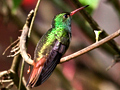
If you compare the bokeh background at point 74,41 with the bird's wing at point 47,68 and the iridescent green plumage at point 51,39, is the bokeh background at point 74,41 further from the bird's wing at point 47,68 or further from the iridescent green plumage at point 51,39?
the bird's wing at point 47,68

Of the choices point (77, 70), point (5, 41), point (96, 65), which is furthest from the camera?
point (5, 41)

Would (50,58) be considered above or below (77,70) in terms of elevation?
above

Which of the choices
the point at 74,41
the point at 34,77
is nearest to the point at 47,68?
the point at 34,77

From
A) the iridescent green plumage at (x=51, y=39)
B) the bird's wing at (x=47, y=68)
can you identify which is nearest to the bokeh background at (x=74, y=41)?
the iridescent green plumage at (x=51, y=39)

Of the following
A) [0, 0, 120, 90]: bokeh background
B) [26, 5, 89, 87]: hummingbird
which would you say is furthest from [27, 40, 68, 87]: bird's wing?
[0, 0, 120, 90]: bokeh background

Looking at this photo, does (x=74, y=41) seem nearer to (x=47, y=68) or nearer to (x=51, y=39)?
(x=51, y=39)

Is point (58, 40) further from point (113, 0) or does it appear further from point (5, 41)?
point (5, 41)

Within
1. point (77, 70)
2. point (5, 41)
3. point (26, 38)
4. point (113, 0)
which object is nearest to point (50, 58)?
point (26, 38)
